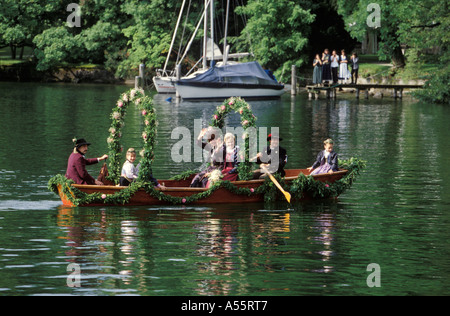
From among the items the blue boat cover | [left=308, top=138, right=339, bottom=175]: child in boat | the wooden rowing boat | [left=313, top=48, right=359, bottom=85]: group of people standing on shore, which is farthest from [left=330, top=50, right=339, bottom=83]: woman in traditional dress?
the wooden rowing boat

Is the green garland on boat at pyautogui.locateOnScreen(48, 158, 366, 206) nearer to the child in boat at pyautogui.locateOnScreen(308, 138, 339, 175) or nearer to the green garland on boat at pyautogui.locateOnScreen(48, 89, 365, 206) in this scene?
the green garland on boat at pyautogui.locateOnScreen(48, 89, 365, 206)

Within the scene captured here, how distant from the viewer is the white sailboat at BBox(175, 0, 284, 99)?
57406mm

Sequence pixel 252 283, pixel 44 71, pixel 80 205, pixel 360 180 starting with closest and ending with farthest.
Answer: pixel 252 283, pixel 80 205, pixel 360 180, pixel 44 71

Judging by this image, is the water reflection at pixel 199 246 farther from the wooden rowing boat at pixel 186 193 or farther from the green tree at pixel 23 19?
the green tree at pixel 23 19

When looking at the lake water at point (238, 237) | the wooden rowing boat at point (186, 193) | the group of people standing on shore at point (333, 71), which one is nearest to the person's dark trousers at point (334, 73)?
the group of people standing on shore at point (333, 71)

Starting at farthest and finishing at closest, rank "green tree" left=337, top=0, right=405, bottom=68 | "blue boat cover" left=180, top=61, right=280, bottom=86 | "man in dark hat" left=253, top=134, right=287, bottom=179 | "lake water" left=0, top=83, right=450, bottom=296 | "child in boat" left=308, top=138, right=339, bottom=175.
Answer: "blue boat cover" left=180, top=61, right=280, bottom=86, "green tree" left=337, top=0, right=405, bottom=68, "child in boat" left=308, top=138, right=339, bottom=175, "man in dark hat" left=253, top=134, right=287, bottom=179, "lake water" left=0, top=83, right=450, bottom=296

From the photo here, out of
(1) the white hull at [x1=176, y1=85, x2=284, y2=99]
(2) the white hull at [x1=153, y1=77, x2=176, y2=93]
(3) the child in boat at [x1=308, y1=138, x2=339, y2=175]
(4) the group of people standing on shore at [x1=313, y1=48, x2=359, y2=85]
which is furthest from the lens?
(2) the white hull at [x1=153, y1=77, x2=176, y2=93]

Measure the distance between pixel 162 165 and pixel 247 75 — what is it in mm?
32682

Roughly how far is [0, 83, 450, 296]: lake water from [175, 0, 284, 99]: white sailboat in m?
25.5

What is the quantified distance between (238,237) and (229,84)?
40910mm

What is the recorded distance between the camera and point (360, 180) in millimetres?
24594

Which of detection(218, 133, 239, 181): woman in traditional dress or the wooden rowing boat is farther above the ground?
detection(218, 133, 239, 181): woman in traditional dress

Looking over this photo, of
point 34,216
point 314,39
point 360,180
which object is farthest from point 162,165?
point 314,39
